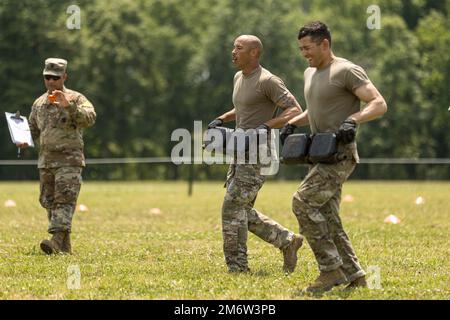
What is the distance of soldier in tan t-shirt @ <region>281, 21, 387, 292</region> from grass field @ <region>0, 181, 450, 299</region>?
337mm

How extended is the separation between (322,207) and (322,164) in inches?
15.4

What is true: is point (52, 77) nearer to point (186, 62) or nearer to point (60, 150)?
point (60, 150)

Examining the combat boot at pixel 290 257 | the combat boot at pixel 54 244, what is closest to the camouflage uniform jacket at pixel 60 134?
the combat boot at pixel 54 244

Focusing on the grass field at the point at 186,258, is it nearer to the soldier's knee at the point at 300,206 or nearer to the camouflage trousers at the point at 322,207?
the camouflage trousers at the point at 322,207

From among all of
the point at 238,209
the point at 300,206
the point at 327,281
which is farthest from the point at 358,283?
the point at 238,209

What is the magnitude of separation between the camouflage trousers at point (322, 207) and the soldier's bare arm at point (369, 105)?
499mm

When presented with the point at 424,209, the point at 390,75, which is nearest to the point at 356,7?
the point at 390,75

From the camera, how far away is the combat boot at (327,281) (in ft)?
25.9

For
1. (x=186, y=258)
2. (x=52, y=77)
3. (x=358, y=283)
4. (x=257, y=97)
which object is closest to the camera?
(x=358, y=283)

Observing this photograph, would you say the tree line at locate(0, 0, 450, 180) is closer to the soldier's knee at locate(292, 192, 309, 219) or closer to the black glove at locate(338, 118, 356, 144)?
the soldier's knee at locate(292, 192, 309, 219)

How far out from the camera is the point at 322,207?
7.99 meters

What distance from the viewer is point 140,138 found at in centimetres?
5753

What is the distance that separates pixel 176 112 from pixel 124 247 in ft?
154

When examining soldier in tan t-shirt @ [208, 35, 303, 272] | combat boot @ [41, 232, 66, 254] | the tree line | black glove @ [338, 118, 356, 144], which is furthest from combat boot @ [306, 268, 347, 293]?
the tree line
